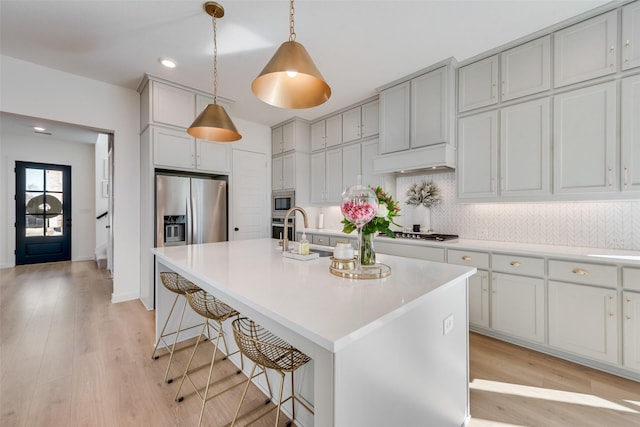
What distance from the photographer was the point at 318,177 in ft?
14.7

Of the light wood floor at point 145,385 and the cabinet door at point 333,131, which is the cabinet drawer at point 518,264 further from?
the cabinet door at point 333,131

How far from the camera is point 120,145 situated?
350cm

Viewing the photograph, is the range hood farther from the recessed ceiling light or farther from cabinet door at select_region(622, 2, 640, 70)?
the recessed ceiling light

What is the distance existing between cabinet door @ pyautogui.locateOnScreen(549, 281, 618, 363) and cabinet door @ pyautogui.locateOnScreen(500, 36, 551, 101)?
1.73 meters

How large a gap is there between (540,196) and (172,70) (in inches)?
156

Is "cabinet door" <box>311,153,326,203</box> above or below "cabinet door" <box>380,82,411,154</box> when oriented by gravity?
below

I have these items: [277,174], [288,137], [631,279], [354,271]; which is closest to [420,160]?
[631,279]

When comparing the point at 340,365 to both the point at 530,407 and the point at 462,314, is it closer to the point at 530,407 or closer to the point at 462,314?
the point at 462,314

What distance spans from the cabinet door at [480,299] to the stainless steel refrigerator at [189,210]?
313 cm

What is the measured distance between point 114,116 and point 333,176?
3054mm

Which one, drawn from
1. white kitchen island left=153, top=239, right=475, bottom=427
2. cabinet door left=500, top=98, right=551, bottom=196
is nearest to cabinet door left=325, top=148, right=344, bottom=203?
cabinet door left=500, top=98, right=551, bottom=196

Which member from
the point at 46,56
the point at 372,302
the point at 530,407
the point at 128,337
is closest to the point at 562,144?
the point at 530,407

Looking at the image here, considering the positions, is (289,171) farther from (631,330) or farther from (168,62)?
(631,330)

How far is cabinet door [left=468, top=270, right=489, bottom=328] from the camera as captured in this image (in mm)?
2492
